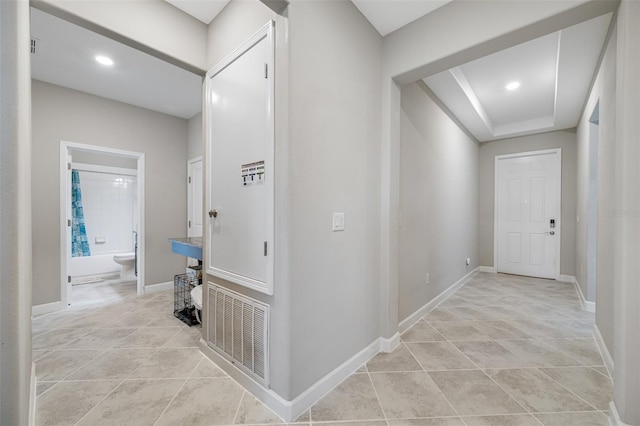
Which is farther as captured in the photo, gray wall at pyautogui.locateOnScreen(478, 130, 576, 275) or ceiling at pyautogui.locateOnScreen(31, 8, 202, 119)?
gray wall at pyautogui.locateOnScreen(478, 130, 576, 275)

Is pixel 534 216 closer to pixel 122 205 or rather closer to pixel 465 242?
pixel 465 242

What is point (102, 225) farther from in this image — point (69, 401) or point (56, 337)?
point (69, 401)

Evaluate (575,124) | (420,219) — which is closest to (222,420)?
(420,219)

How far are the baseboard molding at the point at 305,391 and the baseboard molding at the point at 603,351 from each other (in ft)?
5.23

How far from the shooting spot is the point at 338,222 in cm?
182

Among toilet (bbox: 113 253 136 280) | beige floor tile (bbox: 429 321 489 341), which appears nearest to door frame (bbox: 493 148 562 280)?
beige floor tile (bbox: 429 321 489 341)

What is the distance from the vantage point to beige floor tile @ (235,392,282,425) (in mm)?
1493

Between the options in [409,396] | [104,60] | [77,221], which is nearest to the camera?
[409,396]

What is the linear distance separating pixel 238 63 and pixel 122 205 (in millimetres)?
5867

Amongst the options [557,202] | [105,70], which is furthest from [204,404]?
[557,202]

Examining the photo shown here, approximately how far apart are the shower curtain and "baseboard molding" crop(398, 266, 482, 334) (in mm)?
6221

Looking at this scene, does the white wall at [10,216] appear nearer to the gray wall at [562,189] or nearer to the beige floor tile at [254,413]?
the beige floor tile at [254,413]

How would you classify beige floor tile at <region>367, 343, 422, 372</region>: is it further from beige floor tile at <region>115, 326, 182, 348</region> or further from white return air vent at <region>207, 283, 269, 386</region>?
beige floor tile at <region>115, 326, 182, 348</region>

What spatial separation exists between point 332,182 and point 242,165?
0.65m
